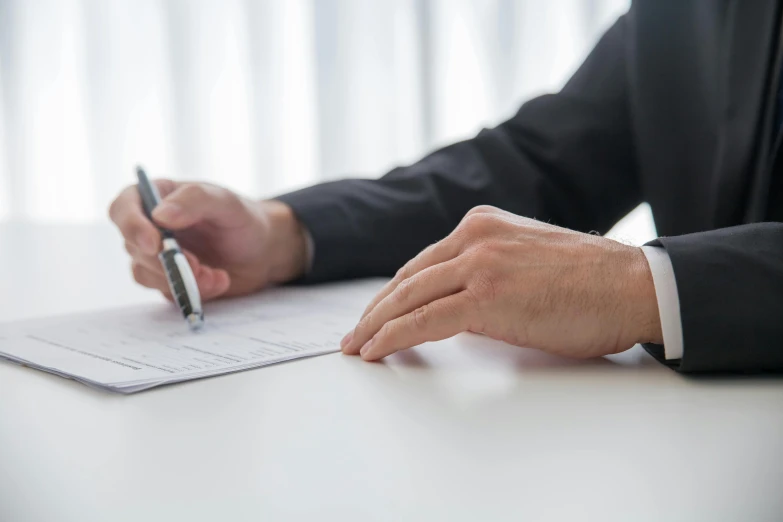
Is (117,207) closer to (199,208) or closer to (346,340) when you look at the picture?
(199,208)

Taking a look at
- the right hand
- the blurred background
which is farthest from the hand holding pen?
the blurred background

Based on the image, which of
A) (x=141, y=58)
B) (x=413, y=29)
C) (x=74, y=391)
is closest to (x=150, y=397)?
(x=74, y=391)

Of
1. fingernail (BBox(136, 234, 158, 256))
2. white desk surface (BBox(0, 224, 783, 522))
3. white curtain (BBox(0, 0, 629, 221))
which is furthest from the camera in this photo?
white curtain (BBox(0, 0, 629, 221))

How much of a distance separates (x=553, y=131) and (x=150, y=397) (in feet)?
2.51

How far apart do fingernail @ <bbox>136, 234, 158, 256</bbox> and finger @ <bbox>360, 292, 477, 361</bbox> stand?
337 mm

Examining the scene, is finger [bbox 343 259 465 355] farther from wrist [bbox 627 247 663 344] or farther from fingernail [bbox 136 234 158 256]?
fingernail [bbox 136 234 158 256]

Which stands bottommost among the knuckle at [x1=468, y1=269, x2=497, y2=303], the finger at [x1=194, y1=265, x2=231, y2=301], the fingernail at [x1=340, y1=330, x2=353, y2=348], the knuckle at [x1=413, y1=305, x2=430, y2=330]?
the finger at [x1=194, y1=265, x2=231, y2=301]

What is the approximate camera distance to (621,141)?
3.60 ft

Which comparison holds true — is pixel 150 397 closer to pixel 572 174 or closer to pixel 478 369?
pixel 478 369

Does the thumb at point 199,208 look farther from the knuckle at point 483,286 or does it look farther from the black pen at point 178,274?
the knuckle at point 483,286

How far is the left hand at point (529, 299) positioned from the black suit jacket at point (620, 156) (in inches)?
10.7

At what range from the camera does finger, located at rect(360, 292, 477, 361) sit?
→ 1.80 ft

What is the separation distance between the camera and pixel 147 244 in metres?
0.80

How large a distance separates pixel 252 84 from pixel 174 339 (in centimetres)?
213
